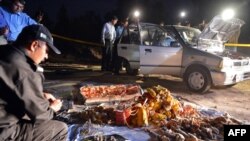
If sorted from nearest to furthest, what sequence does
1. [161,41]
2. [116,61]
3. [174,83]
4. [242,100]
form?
[242,100], [161,41], [174,83], [116,61]

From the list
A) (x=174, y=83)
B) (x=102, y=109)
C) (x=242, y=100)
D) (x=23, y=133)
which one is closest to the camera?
(x=23, y=133)

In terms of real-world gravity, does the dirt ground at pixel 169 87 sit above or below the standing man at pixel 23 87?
below

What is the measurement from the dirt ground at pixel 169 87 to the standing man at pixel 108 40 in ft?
1.64

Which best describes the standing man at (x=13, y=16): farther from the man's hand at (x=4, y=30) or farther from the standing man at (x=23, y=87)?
the standing man at (x=23, y=87)

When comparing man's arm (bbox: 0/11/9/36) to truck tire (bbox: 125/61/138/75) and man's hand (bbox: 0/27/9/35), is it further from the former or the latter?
truck tire (bbox: 125/61/138/75)

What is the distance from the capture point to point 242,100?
770cm

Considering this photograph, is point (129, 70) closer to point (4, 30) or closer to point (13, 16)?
point (13, 16)

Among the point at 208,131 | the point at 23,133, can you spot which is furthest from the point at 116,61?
the point at 23,133

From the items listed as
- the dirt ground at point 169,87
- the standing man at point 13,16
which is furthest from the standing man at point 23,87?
the dirt ground at point 169,87

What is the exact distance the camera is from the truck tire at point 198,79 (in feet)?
26.0

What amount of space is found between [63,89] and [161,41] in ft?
10.3

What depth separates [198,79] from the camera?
26.5ft

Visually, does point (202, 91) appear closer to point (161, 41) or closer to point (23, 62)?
point (161, 41)

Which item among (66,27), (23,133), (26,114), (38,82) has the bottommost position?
(23,133)
